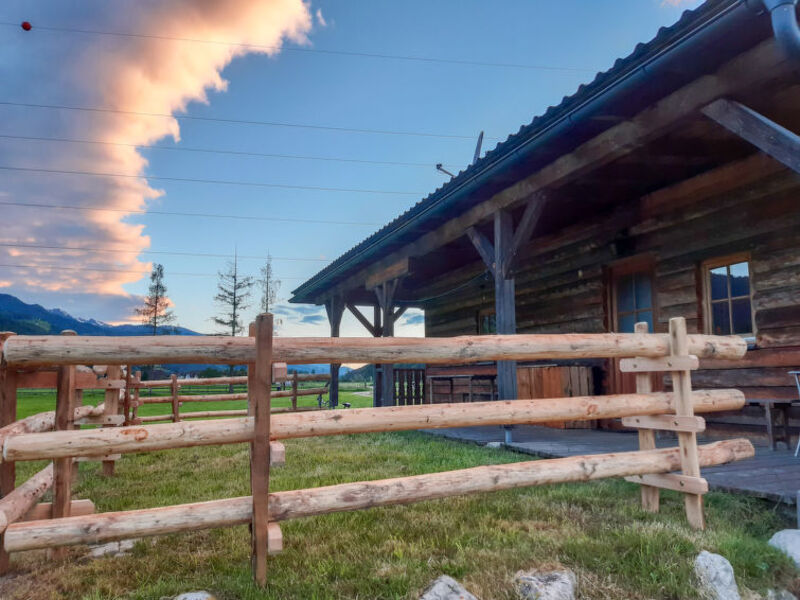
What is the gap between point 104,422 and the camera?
6023 mm

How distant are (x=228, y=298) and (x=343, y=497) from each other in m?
41.3

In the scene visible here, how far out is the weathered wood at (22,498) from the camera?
2.56 metres

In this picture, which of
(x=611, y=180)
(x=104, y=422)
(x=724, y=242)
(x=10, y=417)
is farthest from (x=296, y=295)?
(x=10, y=417)

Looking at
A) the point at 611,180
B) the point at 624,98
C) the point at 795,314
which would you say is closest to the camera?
the point at 624,98

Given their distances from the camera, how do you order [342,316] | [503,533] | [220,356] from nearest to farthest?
[220,356], [503,533], [342,316]

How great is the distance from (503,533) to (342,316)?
1090cm

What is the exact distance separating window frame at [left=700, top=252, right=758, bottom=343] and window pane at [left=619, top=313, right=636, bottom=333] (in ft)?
4.23

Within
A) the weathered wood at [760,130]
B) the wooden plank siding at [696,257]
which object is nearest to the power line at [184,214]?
the wooden plank siding at [696,257]

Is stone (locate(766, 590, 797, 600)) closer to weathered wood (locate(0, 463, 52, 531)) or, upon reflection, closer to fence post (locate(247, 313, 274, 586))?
fence post (locate(247, 313, 274, 586))

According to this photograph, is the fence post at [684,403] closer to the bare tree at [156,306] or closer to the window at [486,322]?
the window at [486,322]

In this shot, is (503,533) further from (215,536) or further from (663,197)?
(663,197)

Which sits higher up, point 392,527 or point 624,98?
point 624,98

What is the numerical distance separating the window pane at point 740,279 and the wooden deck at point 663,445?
72.8 inches

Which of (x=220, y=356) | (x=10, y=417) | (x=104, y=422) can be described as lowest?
(x=104, y=422)
